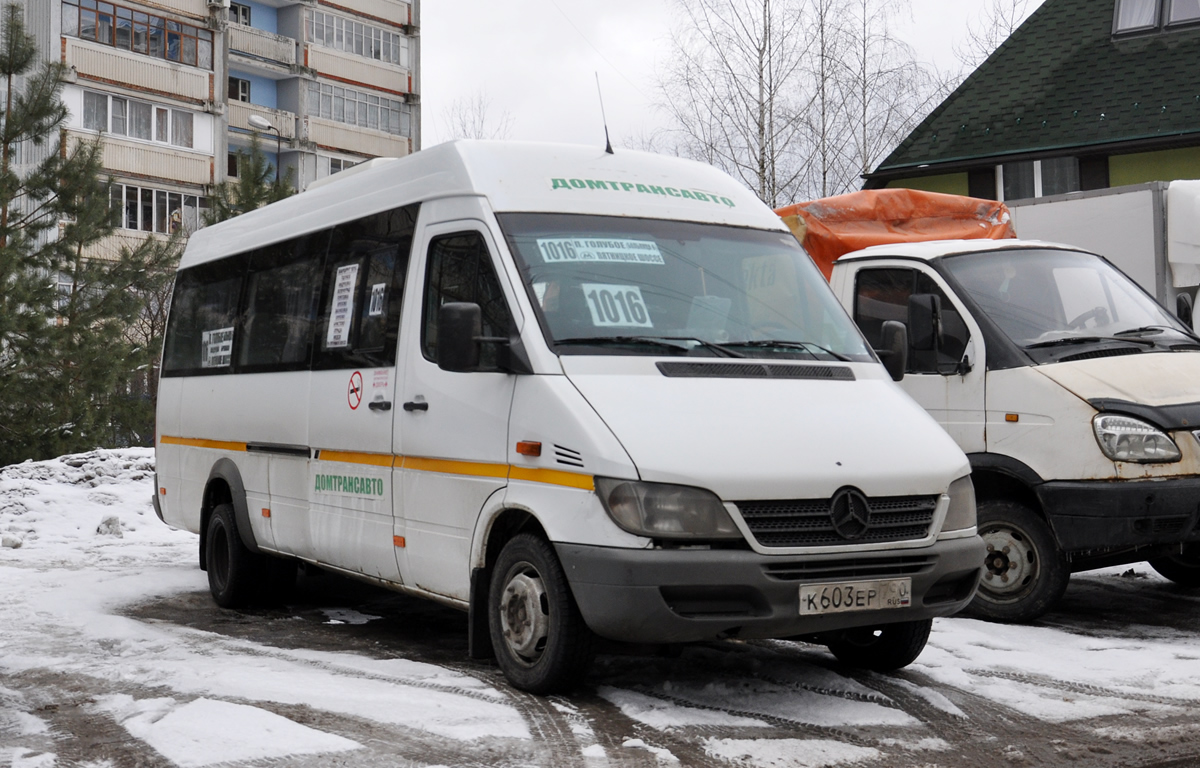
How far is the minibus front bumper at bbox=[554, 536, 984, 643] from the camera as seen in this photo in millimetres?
5594

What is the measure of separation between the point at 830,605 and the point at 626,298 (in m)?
1.68

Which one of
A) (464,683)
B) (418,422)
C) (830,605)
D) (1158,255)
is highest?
(1158,255)

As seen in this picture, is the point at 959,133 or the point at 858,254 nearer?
the point at 858,254

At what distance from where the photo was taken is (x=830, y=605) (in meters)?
5.81

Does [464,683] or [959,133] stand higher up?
[959,133]

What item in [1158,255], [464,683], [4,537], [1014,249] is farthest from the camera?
[4,537]

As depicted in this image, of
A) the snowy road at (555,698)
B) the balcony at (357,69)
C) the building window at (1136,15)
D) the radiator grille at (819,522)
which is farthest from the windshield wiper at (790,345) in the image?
the balcony at (357,69)

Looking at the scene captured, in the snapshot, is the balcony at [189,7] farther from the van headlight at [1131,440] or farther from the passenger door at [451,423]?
the van headlight at [1131,440]

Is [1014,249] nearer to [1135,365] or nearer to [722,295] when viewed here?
[1135,365]

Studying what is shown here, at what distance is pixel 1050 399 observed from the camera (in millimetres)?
8008

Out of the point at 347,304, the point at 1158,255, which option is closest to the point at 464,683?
the point at 347,304

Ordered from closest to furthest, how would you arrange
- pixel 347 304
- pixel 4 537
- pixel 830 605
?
pixel 830 605
pixel 347 304
pixel 4 537

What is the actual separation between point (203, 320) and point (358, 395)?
10.0ft

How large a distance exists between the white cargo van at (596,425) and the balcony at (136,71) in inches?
1465
